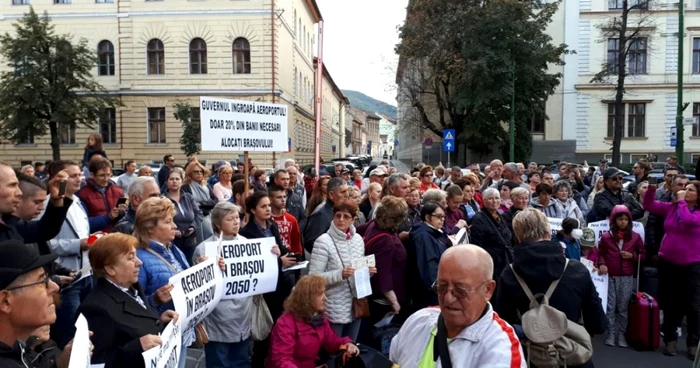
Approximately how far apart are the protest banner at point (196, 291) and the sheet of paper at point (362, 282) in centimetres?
121

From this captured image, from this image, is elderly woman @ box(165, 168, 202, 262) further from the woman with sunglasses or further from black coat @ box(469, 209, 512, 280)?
black coat @ box(469, 209, 512, 280)

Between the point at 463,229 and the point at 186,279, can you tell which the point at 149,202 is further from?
the point at 463,229

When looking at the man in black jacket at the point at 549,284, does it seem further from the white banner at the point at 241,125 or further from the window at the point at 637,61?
the window at the point at 637,61

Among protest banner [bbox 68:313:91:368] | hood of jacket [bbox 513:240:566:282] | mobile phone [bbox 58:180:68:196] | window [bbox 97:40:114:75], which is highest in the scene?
window [bbox 97:40:114:75]

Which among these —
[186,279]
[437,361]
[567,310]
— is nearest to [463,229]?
[567,310]

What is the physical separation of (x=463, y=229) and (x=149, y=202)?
136 inches

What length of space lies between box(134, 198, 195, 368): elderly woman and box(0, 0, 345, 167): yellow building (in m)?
A: 31.6

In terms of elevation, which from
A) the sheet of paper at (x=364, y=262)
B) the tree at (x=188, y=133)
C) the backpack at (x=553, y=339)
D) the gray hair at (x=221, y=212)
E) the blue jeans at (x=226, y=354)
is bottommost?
the blue jeans at (x=226, y=354)

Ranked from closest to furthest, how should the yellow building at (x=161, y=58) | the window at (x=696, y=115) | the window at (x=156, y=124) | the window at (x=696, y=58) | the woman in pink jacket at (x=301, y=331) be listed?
the woman in pink jacket at (x=301, y=331)
the yellow building at (x=161, y=58)
the window at (x=156, y=124)
the window at (x=696, y=58)
the window at (x=696, y=115)

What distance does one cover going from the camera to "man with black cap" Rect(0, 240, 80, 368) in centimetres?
234

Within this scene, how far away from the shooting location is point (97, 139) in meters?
9.20

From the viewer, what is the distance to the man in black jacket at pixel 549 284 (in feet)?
12.4

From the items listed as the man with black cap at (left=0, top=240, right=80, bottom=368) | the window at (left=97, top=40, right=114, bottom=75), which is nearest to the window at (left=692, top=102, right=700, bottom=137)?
the window at (left=97, top=40, right=114, bottom=75)

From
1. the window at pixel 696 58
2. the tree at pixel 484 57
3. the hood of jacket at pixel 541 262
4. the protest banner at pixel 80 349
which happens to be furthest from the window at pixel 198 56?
the protest banner at pixel 80 349
